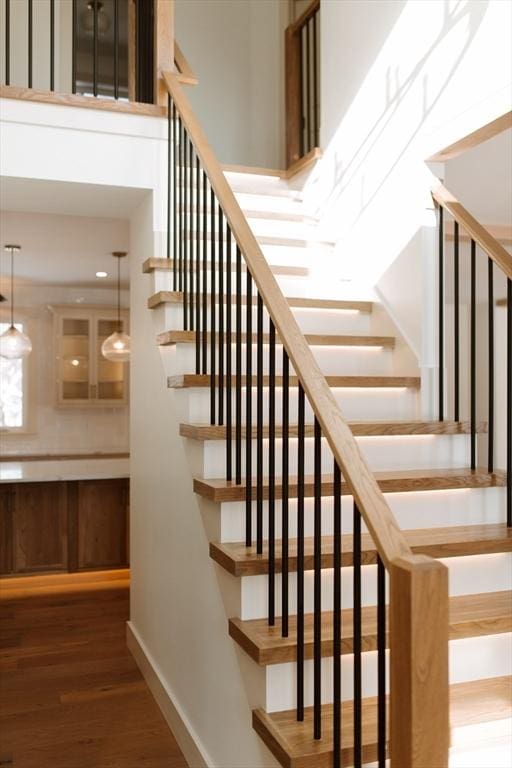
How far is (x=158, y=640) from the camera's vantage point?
3.76 meters

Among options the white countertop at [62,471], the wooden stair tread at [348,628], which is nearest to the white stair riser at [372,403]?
the wooden stair tread at [348,628]

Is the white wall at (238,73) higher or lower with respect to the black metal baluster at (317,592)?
higher

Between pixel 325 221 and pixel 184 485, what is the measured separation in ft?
7.43

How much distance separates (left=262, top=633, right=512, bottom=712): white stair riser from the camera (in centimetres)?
223

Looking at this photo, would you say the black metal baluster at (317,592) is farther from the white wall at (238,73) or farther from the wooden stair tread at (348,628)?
the white wall at (238,73)

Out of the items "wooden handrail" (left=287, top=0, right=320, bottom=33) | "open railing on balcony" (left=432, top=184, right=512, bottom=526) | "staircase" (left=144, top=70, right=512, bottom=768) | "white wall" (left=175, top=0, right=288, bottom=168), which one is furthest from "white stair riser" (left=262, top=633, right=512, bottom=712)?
"white wall" (left=175, top=0, right=288, bottom=168)

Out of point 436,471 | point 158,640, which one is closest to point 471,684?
point 436,471

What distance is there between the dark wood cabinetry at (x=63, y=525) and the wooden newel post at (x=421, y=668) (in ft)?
15.9

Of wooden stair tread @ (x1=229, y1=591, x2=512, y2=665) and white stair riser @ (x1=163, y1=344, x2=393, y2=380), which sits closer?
wooden stair tread @ (x1=229, y1=591, x2=512, y2=665)

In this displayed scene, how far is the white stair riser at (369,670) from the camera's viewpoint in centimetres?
223

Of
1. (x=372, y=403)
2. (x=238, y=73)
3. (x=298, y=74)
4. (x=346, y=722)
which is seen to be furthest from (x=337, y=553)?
(x=238, y=73)

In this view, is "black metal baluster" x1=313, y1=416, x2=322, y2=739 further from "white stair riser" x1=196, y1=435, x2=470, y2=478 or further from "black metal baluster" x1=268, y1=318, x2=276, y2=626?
"white stair riser" x1=196, y1=435, x2=470, y2=478

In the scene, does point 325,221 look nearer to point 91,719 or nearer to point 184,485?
point 184,485

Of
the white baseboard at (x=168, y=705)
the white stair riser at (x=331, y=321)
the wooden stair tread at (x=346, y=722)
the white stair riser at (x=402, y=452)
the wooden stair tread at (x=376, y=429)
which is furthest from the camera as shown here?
the white stair riser at (x=331, y=321)
